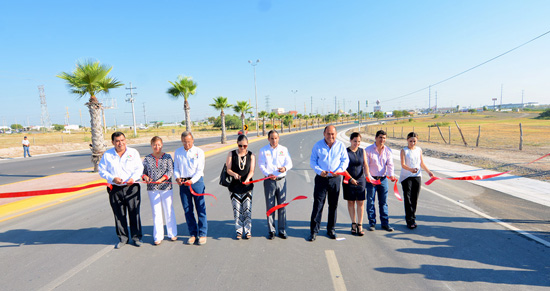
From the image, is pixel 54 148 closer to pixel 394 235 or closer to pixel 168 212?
pixel 168 212

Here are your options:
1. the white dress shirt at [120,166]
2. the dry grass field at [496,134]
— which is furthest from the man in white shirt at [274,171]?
the dry grass field at [496,134]

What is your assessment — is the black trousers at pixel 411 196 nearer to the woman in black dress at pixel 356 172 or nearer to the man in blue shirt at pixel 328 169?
the woman in black dress at pixel 356 172

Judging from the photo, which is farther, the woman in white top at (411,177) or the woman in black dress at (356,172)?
the woman in white top at (411,177)

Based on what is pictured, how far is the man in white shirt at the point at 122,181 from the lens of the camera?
14.5 feet

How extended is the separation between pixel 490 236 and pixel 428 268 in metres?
1.87

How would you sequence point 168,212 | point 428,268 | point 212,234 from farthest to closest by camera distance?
1. point 212,234
2. point 168,212
3. point 428,268

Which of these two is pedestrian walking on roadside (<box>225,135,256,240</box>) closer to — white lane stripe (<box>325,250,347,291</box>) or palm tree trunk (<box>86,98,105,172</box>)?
white lane stripe (<box>325,250,347,291</box>)

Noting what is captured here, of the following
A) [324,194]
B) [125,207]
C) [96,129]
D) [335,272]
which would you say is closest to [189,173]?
[125,207]

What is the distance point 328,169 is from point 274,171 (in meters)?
0.93

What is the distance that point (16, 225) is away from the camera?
5.79 meters

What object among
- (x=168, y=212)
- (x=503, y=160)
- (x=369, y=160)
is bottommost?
(x=503, y=160)

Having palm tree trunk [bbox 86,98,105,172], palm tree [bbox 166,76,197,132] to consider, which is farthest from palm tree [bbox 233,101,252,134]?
palm tree trunk [bbox 86,98,105,172]

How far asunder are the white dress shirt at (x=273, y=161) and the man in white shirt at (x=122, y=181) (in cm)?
209

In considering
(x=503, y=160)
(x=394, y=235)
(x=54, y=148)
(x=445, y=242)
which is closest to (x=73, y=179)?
(x=394, y=235)
